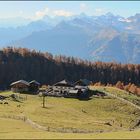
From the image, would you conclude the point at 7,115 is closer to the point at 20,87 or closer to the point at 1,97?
the point at 1,97

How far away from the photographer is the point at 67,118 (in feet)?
324

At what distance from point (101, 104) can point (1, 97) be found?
3099 centimetres

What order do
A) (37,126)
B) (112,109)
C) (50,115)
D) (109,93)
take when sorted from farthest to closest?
1. (109,93)
2. (112,109)
3. (50,115)
4. (37,126)

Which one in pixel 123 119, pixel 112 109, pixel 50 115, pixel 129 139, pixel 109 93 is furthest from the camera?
pixel 109 93

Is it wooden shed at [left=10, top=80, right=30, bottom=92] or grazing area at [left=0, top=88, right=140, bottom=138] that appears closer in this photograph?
grazing area at [left=0, top=88, right=140, bottom=138]

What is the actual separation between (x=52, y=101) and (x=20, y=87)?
86.5ft

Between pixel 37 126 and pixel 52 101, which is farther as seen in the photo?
pixel 52 101

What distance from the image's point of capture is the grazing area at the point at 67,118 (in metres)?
71.5

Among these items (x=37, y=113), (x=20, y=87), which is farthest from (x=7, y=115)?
(x=20, y=87)

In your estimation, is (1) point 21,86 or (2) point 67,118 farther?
(1) point 21,86

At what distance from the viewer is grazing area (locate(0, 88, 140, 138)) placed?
2815 inches

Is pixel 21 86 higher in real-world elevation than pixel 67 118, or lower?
higher

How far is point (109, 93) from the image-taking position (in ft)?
487

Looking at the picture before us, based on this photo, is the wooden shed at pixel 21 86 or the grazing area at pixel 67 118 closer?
the grazing area at pixel 67 118
